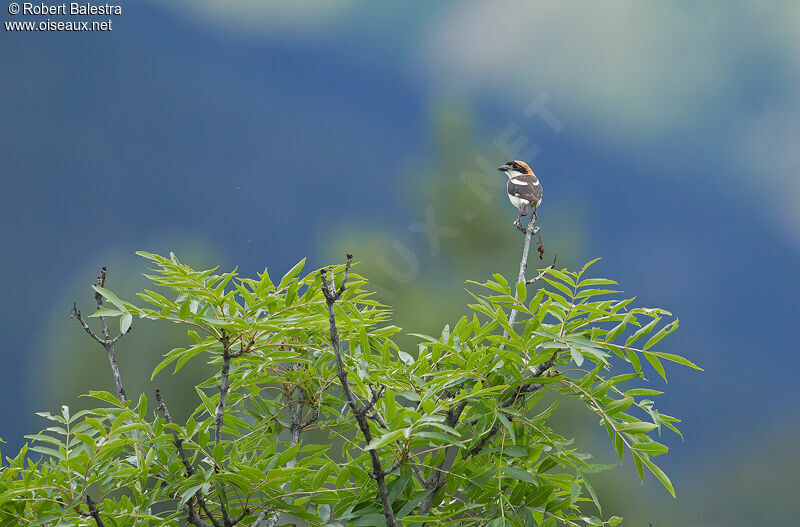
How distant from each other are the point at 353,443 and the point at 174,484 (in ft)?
0.77

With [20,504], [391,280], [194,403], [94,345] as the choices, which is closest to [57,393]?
[94,345]

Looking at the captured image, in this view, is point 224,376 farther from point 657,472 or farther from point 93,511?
point 657,472

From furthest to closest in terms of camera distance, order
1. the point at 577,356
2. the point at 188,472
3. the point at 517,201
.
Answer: the point at 517,201, the point at 188,472, the point at 577,356

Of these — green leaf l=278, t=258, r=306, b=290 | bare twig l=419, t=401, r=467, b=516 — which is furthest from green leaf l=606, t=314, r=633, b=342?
green leaf l=278, t=258, r=306, b=290

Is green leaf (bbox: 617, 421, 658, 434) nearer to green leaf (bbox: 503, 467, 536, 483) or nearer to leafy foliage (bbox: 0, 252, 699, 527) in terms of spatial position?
leafy foliage (bbox: 0, 252, 699, 527)

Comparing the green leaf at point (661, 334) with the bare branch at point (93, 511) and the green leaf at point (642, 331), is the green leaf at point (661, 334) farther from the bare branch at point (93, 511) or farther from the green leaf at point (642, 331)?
the bare branch at point (93, 511)

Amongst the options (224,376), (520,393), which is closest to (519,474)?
(520,393)

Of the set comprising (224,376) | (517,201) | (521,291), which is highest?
(517,201)

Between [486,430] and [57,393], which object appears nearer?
[486,430]

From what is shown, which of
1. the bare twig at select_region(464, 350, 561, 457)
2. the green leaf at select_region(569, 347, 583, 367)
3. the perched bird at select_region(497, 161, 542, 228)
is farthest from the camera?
the perched bird at select_region(497, 161, 542, 228)

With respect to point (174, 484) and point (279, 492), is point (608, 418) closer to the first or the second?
point (279, 492)

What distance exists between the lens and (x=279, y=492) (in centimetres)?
90

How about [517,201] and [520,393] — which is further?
[517,201]

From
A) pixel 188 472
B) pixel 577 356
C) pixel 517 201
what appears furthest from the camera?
pixel 517 201
